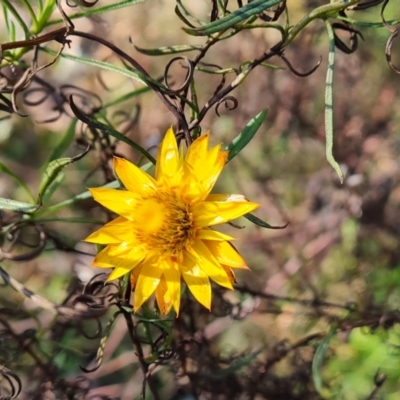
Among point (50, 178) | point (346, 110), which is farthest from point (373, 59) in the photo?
point (50, 178)

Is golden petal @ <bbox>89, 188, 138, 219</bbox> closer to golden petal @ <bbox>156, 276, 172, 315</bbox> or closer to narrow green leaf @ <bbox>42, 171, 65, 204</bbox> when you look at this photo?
golden petal @ <bbox>156, 276, 172, 315</bbox>

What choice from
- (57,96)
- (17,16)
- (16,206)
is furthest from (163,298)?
(57,96)

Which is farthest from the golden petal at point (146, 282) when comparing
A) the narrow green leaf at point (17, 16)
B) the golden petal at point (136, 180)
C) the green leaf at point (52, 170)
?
the narrow green leaf at point (17, 16)

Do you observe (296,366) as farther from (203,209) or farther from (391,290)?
(203,209)

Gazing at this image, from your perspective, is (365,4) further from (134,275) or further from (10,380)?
(10,380)

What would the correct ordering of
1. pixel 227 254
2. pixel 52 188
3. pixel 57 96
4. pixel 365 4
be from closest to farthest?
pixel 227 254 → pixel 365 4 → pixel 52 188 → pixel 57 96

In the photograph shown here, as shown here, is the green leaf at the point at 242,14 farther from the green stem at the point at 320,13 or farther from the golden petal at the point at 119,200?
the golden petal at the point at 119,200
